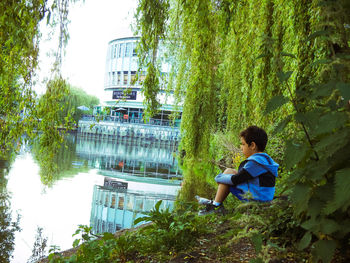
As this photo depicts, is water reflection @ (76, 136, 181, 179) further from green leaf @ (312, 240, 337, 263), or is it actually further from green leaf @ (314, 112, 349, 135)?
green leaf @ (314, 112, 349, 135)

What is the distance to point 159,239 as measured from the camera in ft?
10.2

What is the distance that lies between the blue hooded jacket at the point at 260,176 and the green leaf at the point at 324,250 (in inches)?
81.1

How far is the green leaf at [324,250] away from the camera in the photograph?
1291mm

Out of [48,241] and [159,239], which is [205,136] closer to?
[48,241]

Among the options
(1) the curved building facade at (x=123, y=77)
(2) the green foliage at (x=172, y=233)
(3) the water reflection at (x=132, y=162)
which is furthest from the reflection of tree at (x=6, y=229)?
(1) the curved building facade at (x=123, y=77)

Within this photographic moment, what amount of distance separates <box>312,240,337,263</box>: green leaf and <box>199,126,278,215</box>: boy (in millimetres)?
2022

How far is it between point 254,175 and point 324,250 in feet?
6.93

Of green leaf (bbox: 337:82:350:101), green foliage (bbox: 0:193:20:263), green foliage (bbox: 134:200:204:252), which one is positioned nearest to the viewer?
green leaf (bbox: 337:82:350:101)

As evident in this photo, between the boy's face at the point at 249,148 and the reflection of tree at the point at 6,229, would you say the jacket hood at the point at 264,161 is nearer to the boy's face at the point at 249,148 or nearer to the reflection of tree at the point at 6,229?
the boy's face at the point at 249,148

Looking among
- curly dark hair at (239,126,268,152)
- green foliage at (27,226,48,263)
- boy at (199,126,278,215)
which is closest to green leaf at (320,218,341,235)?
boy at (199,126,278,215)

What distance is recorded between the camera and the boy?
3.42 m

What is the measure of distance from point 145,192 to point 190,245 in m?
7.74

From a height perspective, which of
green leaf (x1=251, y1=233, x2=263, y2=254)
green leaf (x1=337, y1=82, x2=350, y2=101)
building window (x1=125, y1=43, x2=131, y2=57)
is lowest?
green leaf (x1=251, y1=233, x2=263, y2=254)

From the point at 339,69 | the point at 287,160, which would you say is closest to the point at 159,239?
the point at 287,160
